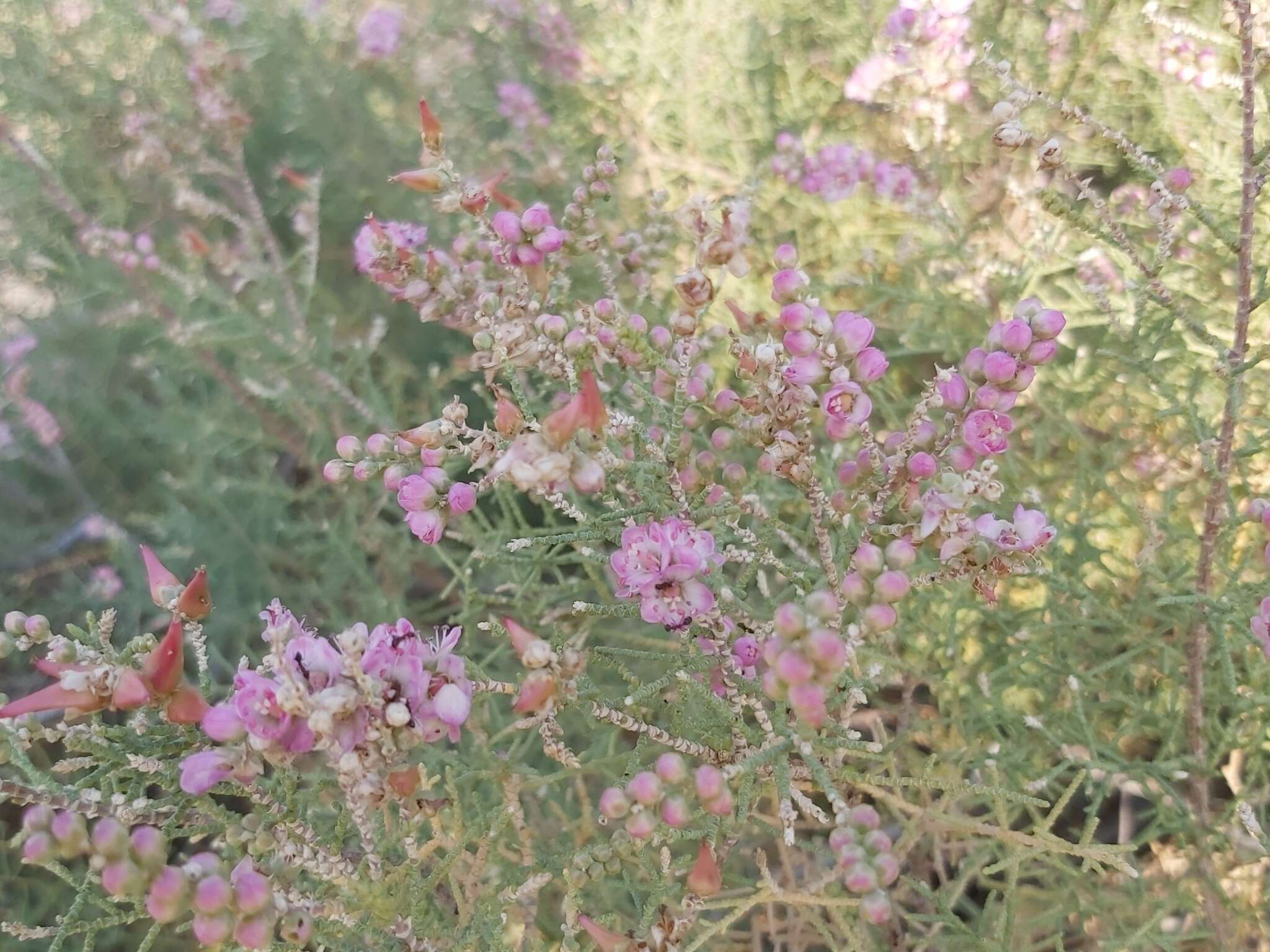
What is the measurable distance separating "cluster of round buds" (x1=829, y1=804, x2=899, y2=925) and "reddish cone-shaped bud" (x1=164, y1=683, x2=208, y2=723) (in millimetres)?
557

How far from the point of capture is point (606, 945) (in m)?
0.83

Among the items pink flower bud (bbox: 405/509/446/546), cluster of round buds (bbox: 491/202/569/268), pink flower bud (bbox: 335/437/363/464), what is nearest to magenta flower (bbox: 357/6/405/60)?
cluster of round buds (bbox: 491/202/569/268)

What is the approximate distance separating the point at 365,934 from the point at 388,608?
41.9 inches

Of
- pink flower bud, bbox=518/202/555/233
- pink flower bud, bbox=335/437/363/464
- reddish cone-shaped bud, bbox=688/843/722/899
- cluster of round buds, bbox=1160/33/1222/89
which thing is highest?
cluster of round buds, bbox=1160/33/1222/89

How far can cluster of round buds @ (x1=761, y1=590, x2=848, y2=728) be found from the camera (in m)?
0.68

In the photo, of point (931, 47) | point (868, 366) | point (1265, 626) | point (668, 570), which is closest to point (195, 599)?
point (668, 570)

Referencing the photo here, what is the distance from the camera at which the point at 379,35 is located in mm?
2934

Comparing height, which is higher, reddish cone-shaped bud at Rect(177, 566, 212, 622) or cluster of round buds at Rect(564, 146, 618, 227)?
cluster of round buds at Rect(564, 146, 618, 227)

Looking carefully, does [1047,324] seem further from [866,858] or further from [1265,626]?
[866,858]

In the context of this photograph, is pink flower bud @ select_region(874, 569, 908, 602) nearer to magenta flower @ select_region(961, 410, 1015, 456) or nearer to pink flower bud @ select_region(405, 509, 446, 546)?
magenta flower @ select_region(961, 410, 1015, 456)

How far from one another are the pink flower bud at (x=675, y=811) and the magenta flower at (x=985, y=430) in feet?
1.42

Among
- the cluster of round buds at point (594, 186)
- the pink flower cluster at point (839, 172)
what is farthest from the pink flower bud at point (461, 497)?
the pink flower cluster at point (839, 172)

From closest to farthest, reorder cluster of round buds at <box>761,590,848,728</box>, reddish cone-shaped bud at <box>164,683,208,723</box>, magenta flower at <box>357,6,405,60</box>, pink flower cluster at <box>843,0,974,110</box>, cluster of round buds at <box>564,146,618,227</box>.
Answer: cluster of round buds at <box>761,590,848,728</box> < reddish cone-shaped bud at <box>164,683,208,723</box> < cluster of round buds at <box>564,146,618,227</box> < pink flower cluster at <box>843,0,974,110</box> < magenta flower at <box>357,6,405,60</box>

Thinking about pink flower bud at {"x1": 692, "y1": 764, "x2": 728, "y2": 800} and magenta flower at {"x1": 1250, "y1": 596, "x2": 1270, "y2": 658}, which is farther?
magenta flower at {"x1": 1250, "y1": 596, "x2": 1270, "y2": 658}
